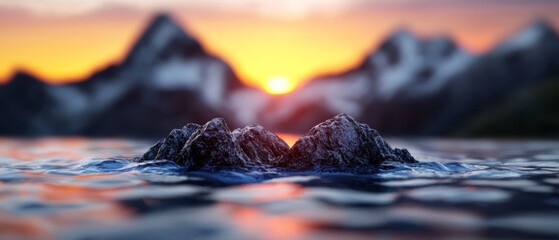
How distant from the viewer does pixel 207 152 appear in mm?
17609

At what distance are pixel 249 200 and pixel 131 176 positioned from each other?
5.83 m

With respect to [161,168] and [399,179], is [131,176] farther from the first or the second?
[399,179]

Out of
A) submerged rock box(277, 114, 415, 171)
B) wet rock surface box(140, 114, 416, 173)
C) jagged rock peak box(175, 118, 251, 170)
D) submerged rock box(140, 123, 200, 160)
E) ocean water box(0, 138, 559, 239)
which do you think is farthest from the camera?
submerged rock box(140, 123, 200, 160)

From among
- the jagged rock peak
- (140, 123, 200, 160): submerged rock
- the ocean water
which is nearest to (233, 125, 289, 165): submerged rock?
the jagged rock peak

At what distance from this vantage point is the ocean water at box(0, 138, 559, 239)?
7.77 metres

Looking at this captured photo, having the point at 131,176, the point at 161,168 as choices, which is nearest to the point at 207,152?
the point at 161,168

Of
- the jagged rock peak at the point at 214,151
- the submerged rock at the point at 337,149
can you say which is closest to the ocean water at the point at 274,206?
the jagged rock peak at the point at 214,151

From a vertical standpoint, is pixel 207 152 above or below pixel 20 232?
above

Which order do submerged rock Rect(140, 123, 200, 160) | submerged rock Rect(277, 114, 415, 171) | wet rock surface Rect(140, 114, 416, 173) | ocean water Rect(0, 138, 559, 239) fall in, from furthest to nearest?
submerged rock Rect(140, 123, 200, 160)
submerged rock Rect(277, 114, 415, 171)
wet rock surface Rect(140, 114, 416, 173)
ocean water Rect(0, 138, 559, 239)

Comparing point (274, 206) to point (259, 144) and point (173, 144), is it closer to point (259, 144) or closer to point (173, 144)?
point (259, 144)

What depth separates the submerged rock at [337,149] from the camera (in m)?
18.4

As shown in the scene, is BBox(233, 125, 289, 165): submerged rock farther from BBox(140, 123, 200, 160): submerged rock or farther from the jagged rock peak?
BBox(140, 123, 200, 160): submerged rock

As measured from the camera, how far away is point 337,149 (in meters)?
18.9

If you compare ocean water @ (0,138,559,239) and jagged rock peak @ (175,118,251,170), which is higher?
jagged rock peak @ (175,118,251,170)
